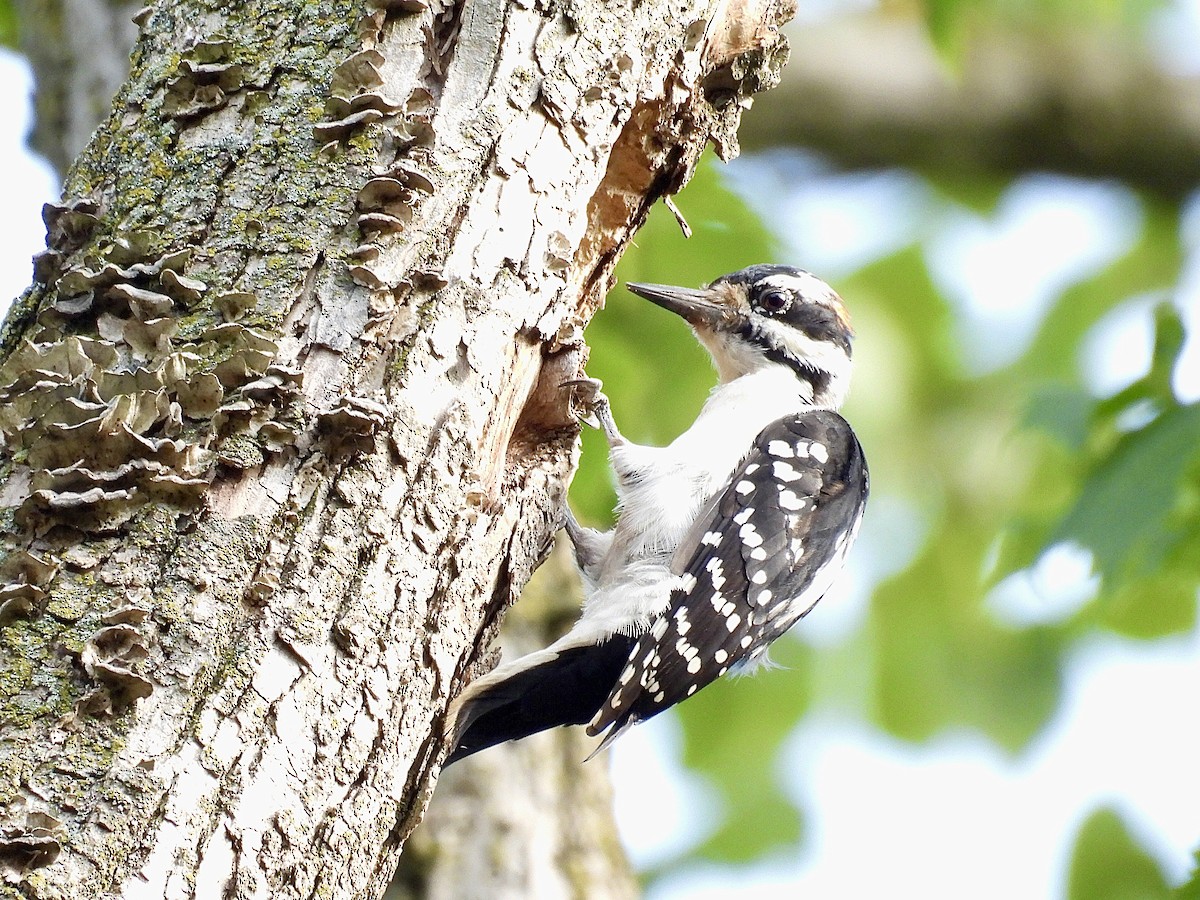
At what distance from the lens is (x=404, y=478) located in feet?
6.88

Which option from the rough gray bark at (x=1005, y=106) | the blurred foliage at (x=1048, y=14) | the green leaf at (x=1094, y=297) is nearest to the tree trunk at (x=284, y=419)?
the rough gray bark at (x=1005, y=106)

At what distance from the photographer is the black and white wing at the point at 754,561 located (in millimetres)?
3402

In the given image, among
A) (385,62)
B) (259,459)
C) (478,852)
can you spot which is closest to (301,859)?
(259,459)

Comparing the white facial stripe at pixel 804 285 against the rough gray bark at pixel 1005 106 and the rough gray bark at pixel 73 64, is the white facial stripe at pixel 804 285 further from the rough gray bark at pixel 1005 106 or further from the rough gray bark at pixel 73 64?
the rough gray bark at pixel 73 64

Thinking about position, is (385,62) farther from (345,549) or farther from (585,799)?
(585,799)

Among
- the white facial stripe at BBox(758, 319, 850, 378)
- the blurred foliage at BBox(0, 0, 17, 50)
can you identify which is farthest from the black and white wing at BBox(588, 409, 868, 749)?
the blurred foliage at BBox(0, 0, 17, 50)

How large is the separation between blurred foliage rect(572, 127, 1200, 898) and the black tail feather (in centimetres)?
84

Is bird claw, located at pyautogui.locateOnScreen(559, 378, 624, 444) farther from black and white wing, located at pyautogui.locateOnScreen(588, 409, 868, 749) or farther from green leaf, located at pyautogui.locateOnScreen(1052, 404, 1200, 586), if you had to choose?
green leaf, located at pyautogui.locateOnScreen(1052, 404, 1200, 586)

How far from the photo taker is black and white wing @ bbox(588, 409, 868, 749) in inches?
134

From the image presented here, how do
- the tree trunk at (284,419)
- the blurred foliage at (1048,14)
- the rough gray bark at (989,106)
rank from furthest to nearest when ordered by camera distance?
the blurred foliage at (1048,14), the rough gray bark at (989,106), the tree trunk at (284,419)

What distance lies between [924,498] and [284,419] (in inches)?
201

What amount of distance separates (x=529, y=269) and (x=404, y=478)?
19.3 inches

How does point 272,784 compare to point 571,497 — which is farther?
point 571,497

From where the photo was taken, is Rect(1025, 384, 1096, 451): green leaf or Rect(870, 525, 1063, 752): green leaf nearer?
Rect(1025, 384, 1096, 451): green leaf
